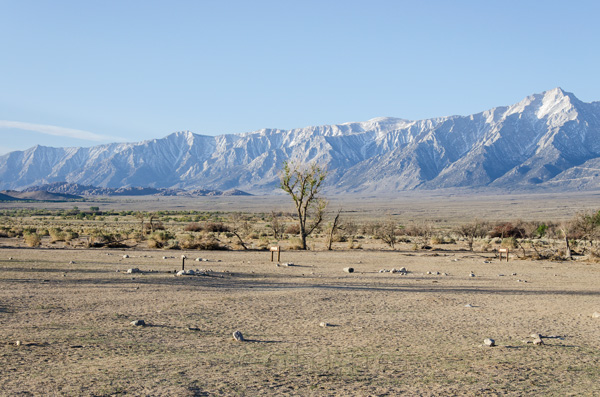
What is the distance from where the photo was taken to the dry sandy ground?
8.09 meters

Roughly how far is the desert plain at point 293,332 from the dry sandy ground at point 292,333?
0.12ft

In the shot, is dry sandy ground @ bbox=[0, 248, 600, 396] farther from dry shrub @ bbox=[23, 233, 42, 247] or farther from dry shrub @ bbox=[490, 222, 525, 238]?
dry shrub @ bbox=[490, 222, 525, 238]

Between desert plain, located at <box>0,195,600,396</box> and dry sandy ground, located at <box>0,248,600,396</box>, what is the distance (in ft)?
0.12

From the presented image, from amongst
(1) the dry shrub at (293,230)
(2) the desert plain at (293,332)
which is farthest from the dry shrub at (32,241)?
(1) the dry shrub at (293,230)

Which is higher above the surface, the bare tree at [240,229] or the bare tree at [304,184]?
the bare tree at [304,184]

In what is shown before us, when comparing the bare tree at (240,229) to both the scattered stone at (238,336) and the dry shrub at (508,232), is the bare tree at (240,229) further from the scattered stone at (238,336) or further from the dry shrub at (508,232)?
the scattered stone at (238,336)

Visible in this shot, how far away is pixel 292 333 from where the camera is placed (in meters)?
11.4

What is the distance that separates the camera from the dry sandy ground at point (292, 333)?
8.09m

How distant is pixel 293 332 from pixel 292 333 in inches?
3.8

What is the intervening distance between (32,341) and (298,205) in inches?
1040

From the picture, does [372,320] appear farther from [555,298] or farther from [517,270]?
[517,270]

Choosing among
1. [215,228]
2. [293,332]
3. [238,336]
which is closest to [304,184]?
[215,228]

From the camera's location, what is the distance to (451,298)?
1602cm

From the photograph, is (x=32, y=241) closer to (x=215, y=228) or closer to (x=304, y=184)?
(x=304, y=184)
